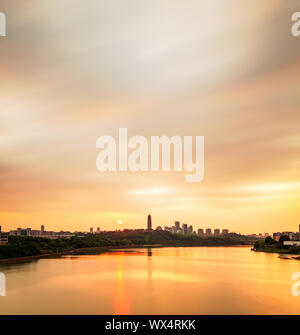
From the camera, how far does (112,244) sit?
102438 mm

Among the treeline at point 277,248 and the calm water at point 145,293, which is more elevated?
the calm water at point 145,293

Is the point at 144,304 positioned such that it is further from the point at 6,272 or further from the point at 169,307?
the point at 6,272

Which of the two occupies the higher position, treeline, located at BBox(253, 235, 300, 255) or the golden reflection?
the golden reflection

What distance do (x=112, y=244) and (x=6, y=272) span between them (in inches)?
2582
